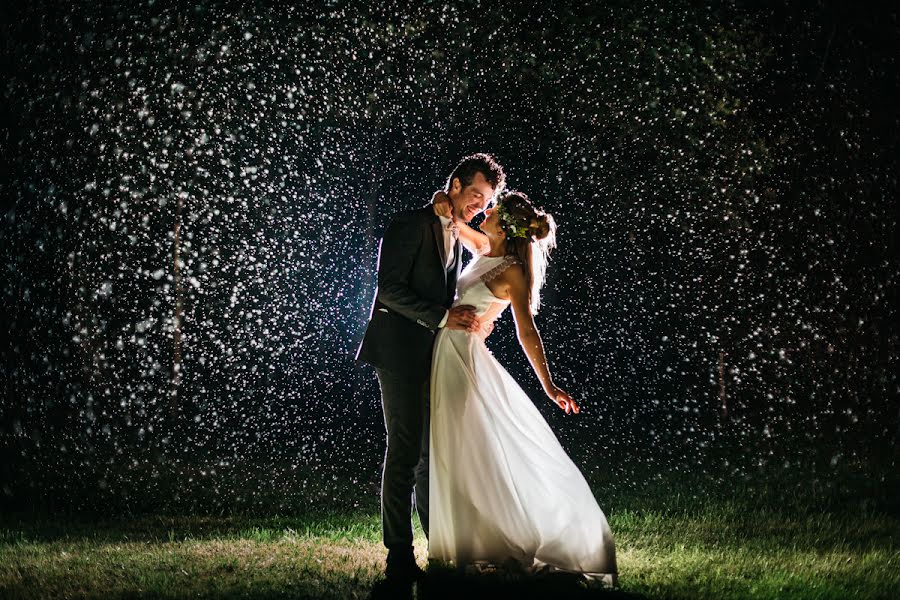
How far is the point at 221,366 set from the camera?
50.3 ft

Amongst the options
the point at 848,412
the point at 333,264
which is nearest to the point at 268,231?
the point at 333,264

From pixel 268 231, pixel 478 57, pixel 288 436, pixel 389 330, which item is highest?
pixel 478 57

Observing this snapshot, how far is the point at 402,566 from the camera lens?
4.62 metres

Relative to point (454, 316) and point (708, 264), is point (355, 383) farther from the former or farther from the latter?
point (454, 316)

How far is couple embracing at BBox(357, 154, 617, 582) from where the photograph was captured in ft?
14.7

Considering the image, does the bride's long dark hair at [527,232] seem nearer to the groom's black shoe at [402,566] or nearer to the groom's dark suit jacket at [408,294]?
the groom's dark suit jacket at [408,294]

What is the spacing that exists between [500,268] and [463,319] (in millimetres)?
348

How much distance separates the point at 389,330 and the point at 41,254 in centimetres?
1093

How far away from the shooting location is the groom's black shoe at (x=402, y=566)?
456 cm

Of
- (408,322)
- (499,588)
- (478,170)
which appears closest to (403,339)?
(408,322)

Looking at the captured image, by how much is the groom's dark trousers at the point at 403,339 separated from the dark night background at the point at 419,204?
3204 millimetres

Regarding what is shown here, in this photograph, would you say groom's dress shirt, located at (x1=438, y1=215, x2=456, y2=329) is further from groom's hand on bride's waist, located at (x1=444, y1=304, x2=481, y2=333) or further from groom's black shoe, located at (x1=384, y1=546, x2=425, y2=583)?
groom's black shoe, located at (x1=384, y1=546, x2=425, y2=583)

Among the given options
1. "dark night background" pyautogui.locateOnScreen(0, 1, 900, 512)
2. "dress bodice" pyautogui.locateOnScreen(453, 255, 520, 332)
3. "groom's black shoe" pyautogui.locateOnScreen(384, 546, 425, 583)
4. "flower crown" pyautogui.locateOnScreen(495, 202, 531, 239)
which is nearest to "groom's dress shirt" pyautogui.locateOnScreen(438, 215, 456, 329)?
"dress bodice" pyautogui.locateOnScreen(453, 255, 520, 332)

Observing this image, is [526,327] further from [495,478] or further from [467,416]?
[495,478]
